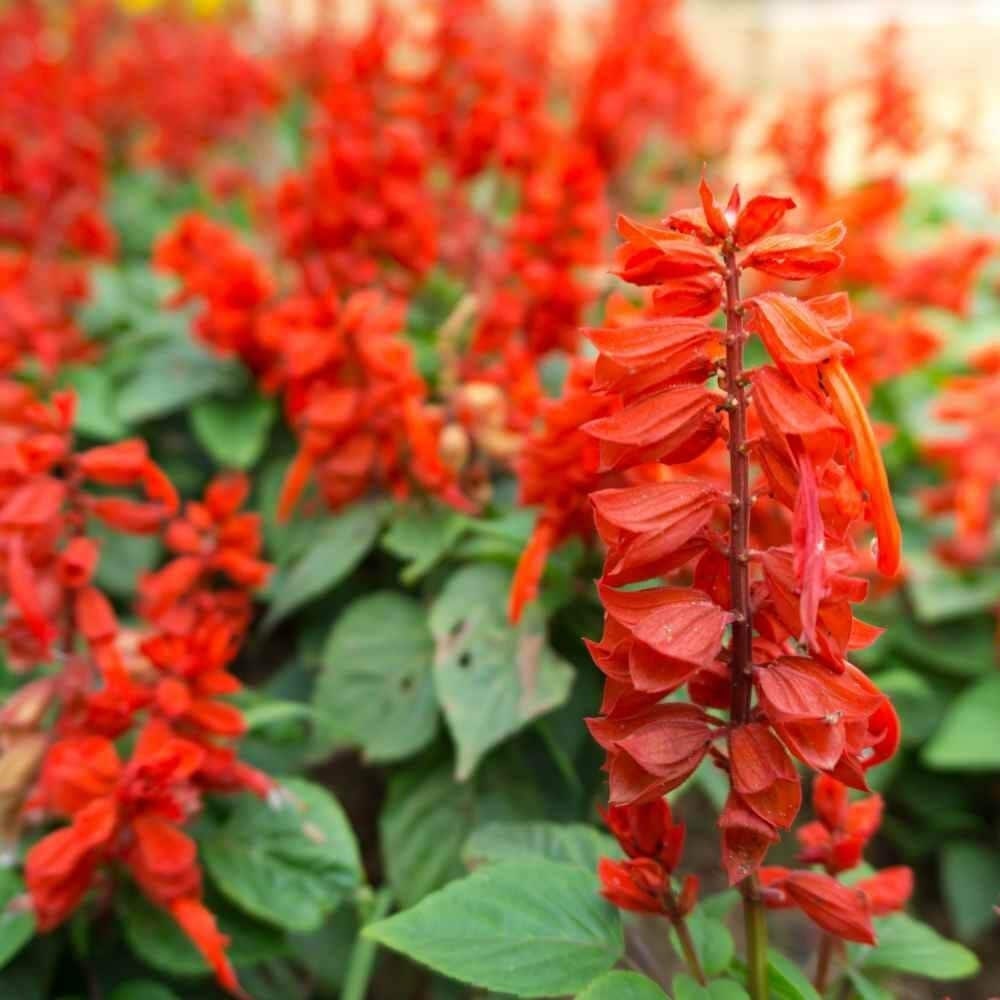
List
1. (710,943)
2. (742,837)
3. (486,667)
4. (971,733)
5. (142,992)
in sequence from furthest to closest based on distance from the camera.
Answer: (971,733) → (486,667) → (142,992) → (710,943) → (742,837)

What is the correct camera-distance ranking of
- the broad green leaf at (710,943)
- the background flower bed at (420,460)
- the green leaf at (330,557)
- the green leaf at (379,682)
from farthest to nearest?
the green leaf at (330,557), the green leaf at (379,682), the background flower bed at (420,460), the broad green leaf at (710,943)

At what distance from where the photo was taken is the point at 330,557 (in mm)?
1759

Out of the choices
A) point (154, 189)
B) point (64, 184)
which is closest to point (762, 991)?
point (64, 184)

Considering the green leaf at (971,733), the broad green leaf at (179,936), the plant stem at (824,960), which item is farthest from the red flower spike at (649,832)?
the green leaf at (971,733)

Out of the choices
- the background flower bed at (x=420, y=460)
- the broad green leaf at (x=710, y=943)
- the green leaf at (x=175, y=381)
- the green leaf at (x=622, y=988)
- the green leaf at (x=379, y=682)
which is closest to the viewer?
the green leaf at (x=622, y=988)

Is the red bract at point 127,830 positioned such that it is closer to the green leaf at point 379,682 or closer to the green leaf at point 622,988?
the green leaf at point 379,682

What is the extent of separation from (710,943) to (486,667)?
0.50 m

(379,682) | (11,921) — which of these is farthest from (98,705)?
(379,682)

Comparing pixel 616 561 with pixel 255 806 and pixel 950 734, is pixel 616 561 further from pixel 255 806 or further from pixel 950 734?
pixel 950 734

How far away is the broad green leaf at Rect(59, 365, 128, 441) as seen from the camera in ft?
6.72

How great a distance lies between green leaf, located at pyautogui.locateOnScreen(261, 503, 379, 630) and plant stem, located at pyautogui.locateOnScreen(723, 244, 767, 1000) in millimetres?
900

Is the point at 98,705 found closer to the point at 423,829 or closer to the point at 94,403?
the point at 423,829

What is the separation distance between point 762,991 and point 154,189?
3325 millimetres

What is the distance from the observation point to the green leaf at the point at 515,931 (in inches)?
37.2
